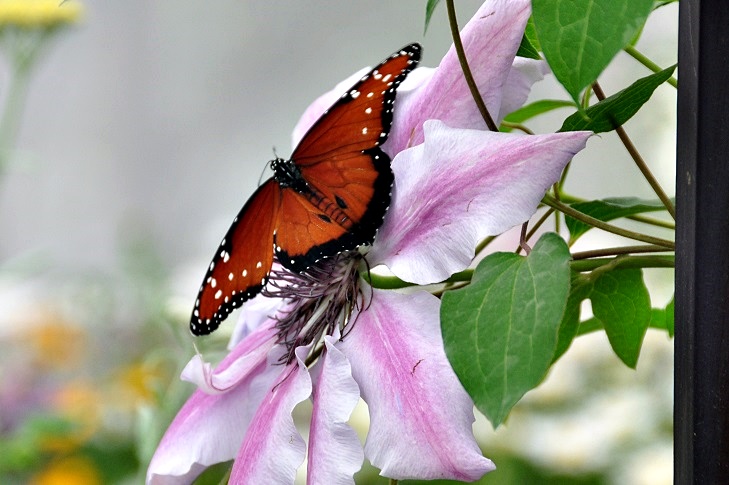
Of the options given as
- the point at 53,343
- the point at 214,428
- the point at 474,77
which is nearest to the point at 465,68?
the point at 474,77

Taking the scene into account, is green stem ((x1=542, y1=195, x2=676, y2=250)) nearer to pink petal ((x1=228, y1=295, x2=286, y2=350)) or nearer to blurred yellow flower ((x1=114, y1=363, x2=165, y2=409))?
pink petal ((x1=228, y1=295, x2=286, y2=350))

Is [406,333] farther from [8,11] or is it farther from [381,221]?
[8,11]

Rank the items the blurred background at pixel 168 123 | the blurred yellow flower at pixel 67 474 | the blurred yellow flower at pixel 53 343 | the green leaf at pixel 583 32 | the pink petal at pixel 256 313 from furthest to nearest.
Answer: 1. the blurred background at pixel 168 123
2. the blurred yellow flower at pixel 53 343
3. the blurred yellow flower at pixel 67 474
4. the pink petal at pixel 256 313
5. the green leaf at pixel 583 32

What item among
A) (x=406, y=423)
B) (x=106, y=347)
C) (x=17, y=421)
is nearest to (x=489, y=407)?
(x=406, y=423)

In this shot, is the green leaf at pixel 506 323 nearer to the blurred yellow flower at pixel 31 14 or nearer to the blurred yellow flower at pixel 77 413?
the blurred yellow flower at pixel 77 413

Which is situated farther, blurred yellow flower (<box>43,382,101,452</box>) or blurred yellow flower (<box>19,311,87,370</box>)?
blurred yellow flower (<box>19,311,87,370</box>)

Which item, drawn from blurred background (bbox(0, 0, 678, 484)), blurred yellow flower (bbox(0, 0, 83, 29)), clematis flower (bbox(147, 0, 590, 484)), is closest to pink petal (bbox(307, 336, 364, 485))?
clematis flower (bbox(147, 0, 590, 484))

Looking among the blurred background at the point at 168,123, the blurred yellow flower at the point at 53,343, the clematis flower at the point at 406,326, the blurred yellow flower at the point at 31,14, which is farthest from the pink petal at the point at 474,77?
the blurred background at the point at 168,123
